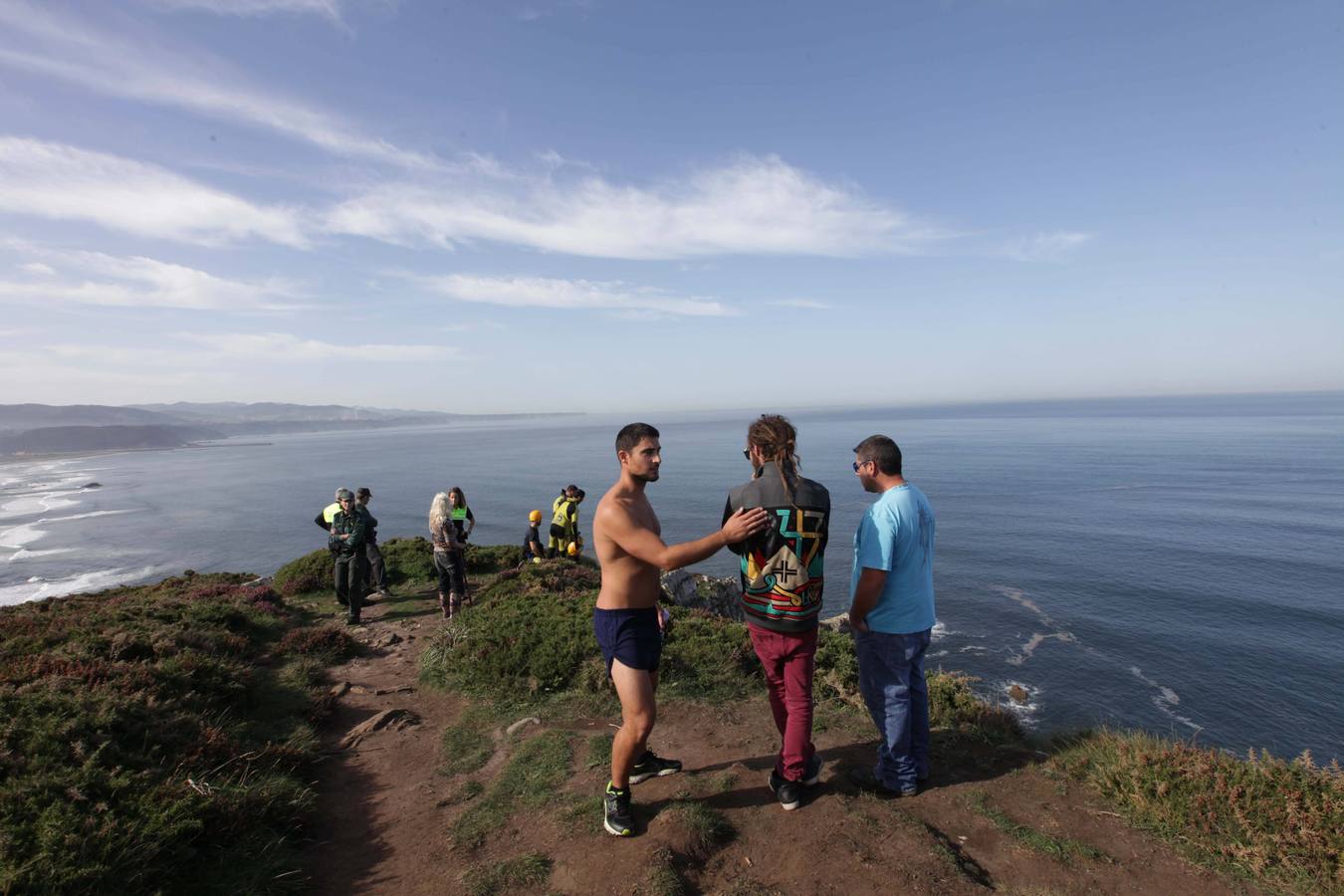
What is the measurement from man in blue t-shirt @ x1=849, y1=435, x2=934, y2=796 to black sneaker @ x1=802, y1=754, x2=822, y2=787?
44 cm

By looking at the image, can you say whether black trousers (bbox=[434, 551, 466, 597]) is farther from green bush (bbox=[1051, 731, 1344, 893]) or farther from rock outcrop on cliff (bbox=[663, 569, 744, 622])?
green bush (bbox=[1051, 731, 1344, 893])

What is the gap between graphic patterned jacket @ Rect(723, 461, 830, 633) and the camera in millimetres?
4137

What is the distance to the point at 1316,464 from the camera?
7050cm

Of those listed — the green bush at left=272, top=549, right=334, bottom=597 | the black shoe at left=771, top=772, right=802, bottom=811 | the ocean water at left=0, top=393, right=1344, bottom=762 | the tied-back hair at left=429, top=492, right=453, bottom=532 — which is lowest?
the ocean water at left=0, top=393, right=1344, bottom=762

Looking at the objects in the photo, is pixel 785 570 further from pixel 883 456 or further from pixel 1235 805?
pixel 1235 805

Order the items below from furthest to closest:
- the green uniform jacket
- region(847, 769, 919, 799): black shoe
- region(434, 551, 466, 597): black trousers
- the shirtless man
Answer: region(434, 551, 466, 597): black trousers
the green uniform jacket
region(847, 769, 919, 799): black shoe
the shirtless man

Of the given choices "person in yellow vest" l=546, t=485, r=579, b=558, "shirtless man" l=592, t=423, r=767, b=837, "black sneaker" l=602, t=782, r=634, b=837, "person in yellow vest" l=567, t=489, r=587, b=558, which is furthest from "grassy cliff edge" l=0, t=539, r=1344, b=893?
"person in yellow vest" l=567, t=489, r=587, b=558

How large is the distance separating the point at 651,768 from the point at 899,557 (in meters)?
2.88

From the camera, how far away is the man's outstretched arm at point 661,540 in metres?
3.57

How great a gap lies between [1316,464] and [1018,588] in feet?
227

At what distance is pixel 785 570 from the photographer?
421cm

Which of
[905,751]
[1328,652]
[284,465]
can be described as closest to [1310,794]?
[905,751]

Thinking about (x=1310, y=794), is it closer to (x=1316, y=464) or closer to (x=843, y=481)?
(x=843, y=481)

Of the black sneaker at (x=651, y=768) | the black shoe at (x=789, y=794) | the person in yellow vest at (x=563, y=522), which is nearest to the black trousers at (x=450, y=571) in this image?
the person in yellow vest at (x=563, y=522)
